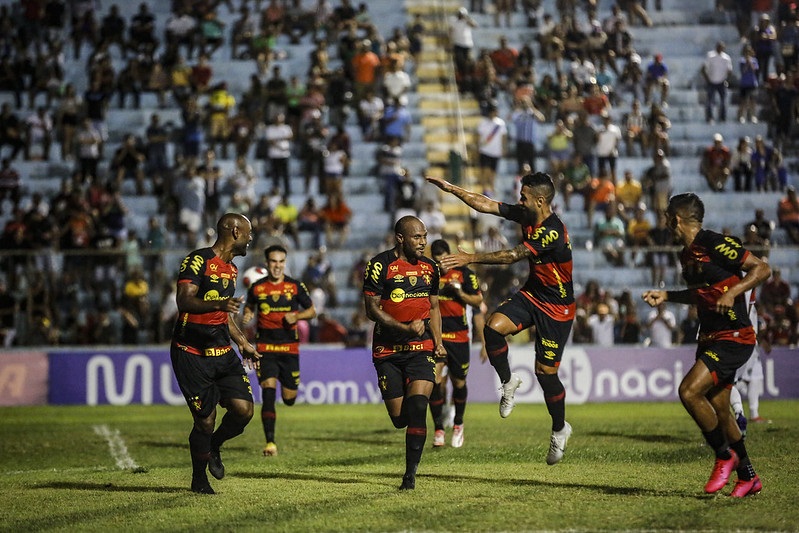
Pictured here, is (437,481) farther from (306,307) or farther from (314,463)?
(306,307)

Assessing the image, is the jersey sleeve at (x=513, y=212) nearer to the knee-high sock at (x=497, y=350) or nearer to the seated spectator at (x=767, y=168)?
the knee-high sock at (x=497, y=350)

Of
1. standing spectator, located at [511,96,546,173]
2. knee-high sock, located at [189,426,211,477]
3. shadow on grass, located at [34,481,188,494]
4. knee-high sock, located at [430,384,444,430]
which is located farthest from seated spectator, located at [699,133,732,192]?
knee-high sock, located at [189,426,211,477]

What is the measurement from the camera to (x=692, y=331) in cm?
2384

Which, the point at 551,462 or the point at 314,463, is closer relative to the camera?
the point at 551,462

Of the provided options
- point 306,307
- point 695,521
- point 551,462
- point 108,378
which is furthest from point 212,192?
point 695,521

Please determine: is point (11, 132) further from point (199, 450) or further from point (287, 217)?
point (199, 450)

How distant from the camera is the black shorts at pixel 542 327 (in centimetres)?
1267

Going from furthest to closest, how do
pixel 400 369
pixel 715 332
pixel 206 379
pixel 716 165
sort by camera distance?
1. pixel 716 165
2. pixel 400 369
3. pixel 206 379
4. pixel 715 332

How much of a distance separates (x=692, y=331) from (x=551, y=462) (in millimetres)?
11981

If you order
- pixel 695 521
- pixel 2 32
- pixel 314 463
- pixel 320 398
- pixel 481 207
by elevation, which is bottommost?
pixel 320 398

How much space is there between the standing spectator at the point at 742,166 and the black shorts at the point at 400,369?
20.4 metres

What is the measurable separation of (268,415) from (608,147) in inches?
671

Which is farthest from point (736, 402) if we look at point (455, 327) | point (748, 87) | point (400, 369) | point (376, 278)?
point (748, 87)

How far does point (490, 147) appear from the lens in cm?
3064
